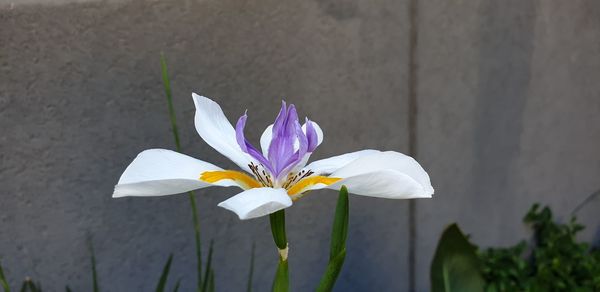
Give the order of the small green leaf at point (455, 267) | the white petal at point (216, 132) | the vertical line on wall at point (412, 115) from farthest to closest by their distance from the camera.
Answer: the vertical line on wall at point (412, 115) < the small green leaf at point (455, 267) < the white petal at point (216, 132)

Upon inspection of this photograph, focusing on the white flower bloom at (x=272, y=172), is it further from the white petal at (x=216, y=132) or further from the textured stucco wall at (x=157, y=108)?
the textured stucco wall at (x=157, y=108)

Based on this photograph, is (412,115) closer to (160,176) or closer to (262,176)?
(262,176)

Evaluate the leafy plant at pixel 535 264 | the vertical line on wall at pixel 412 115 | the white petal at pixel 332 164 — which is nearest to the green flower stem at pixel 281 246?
the white petal at pixel 332 164

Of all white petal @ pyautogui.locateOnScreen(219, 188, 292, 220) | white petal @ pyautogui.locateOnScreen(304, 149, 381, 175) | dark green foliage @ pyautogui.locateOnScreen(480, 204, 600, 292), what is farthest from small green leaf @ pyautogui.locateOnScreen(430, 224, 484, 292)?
white petal @ pyautogui.locateOnScreen(219, 188, 292, 220)

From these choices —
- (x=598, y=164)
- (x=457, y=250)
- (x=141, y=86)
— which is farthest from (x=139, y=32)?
(x=598, y=164)

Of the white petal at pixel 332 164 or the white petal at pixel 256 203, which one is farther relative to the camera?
the white petal at pixel 332 164

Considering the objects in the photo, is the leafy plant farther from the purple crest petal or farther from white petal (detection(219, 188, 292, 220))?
white petal (detection(219, 188, 292, 220))
